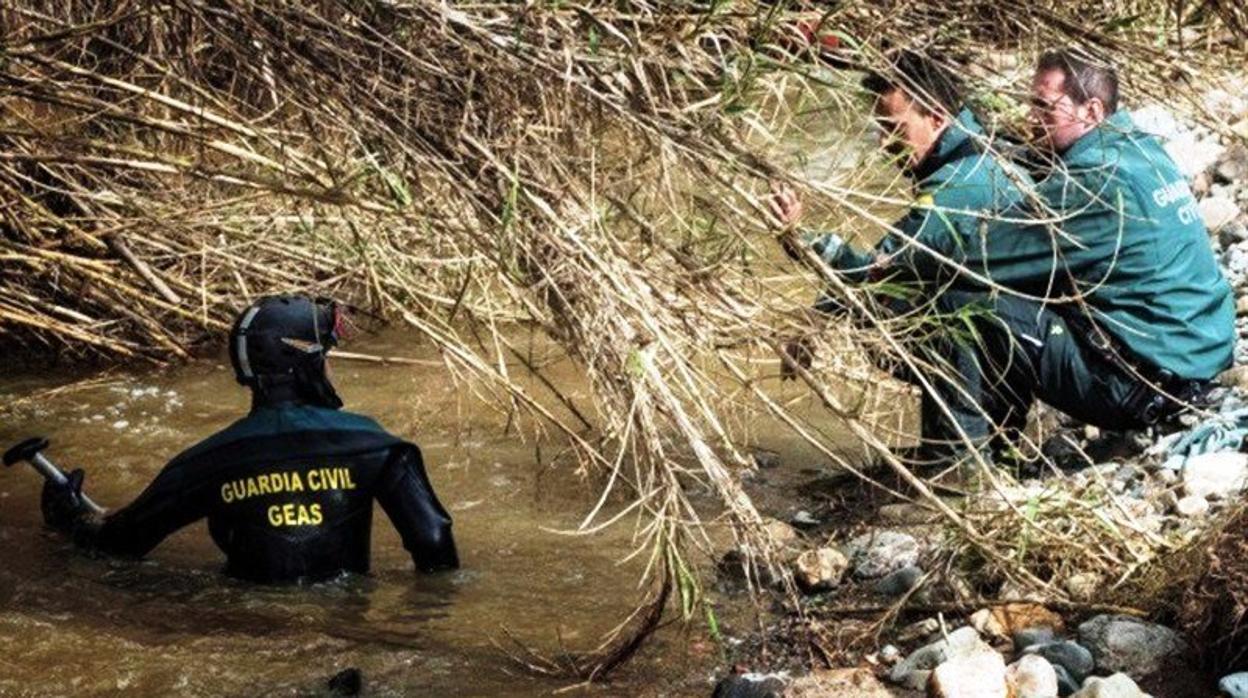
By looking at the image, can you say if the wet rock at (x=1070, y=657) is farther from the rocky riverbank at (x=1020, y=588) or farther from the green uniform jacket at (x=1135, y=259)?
the green uniform jacket at (x=1135, y=259)

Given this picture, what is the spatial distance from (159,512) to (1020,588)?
2375 millimetres

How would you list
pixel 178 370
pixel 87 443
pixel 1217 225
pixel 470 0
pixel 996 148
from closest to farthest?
pixel 470 0
pixel 996 148
pixel 87 443
pixel 178 370
pixel 1217 225

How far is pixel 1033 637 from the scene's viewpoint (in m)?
4.91

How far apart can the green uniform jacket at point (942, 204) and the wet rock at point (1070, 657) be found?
1.28 m

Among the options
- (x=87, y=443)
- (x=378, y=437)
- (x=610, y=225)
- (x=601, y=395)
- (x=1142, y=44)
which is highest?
(x=1142, y=44)

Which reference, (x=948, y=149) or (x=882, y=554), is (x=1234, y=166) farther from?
(x=882, y=554)

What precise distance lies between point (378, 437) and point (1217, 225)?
4.86 meters

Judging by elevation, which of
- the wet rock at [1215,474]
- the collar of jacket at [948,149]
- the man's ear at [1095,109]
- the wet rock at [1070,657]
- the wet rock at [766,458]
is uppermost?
the man's ear at [1095,109]

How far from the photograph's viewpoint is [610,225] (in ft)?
16.5

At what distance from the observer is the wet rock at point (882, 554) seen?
18.6 ft

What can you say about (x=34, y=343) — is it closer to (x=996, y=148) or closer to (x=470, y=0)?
(x=470, y=0)

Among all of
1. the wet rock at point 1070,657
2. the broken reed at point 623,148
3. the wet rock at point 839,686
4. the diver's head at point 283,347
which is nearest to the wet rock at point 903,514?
the broken reed at point 623,148

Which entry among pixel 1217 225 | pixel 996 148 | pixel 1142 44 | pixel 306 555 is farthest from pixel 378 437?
pixel 1217 225

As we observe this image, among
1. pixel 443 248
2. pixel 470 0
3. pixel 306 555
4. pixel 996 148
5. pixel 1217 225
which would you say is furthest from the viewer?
pixel 1217 225
